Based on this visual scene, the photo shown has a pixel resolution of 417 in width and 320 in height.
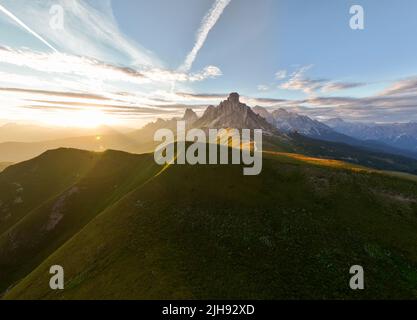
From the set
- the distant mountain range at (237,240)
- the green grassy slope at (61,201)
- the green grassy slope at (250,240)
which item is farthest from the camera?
the green grassy slope at (61,201)

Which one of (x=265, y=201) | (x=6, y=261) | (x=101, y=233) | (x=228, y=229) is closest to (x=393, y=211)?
(x=265, y=201)

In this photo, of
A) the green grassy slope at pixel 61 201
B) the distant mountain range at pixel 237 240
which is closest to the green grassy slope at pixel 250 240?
the distant mountain range at pixel 237 240

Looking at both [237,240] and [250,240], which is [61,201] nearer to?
[237,240]

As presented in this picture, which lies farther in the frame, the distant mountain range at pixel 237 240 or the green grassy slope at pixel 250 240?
the distant mountain range at pixel 237 240

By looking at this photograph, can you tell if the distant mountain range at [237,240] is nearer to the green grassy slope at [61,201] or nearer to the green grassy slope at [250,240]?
the green grassy slope at [250,240]

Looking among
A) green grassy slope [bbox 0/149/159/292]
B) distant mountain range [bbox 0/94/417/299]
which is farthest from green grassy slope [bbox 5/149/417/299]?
green grassy slope [bbox 0/149/159/292]

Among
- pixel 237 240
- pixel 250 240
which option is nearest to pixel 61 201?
pixel 237 240
